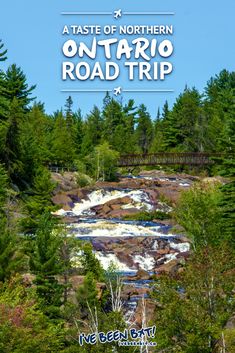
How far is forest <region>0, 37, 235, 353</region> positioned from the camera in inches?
905

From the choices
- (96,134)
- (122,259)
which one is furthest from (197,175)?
(122,259)

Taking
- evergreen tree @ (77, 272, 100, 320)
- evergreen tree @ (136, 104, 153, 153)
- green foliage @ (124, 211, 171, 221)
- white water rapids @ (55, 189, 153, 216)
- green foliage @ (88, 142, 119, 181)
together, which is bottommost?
evergreen tree @ (77, 272, 100, 320)

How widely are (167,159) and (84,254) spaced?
1937 inches

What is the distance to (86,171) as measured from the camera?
83.9m

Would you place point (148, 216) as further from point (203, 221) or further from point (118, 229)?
point (203, 221)

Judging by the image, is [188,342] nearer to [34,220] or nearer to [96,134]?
[34,220]

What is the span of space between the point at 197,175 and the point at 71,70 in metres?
61.5

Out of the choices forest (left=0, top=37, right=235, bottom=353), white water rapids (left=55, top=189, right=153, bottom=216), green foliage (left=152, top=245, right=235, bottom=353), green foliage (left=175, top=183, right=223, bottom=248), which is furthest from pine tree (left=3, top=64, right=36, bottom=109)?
green foliage (left=152, top=245, right=235, bottom=353)

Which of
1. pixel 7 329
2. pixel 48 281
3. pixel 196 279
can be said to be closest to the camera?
pixel 7 329

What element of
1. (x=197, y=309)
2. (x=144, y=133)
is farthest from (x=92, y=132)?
(x=197, y=309)

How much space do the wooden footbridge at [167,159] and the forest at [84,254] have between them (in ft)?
6.46

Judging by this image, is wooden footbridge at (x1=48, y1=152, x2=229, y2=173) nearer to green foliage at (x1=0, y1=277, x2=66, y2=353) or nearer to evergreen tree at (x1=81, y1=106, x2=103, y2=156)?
evergreen tree at (x1=81, y1=106, x2=103, y2=156)

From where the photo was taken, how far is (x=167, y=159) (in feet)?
287

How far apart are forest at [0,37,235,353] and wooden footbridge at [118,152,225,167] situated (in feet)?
6.46
